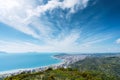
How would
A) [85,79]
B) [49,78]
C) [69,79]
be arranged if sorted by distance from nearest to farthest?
[49,78], [69,79], [85,79]

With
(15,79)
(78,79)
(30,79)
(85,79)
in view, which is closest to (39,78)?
(30,79)

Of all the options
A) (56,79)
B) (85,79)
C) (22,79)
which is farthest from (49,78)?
(85,79)

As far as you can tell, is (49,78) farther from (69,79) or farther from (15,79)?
(15,79)

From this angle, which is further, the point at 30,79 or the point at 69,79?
the point at 69,79

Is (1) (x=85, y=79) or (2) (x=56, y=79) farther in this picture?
(1) (x=85, y=79)

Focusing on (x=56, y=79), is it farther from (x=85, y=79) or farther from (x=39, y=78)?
(x=85, y=79)

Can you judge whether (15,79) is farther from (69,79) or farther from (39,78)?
(69,79)

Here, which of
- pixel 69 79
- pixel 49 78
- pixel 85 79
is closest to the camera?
pixel 49 78

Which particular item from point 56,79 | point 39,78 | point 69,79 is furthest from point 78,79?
point 39,78
